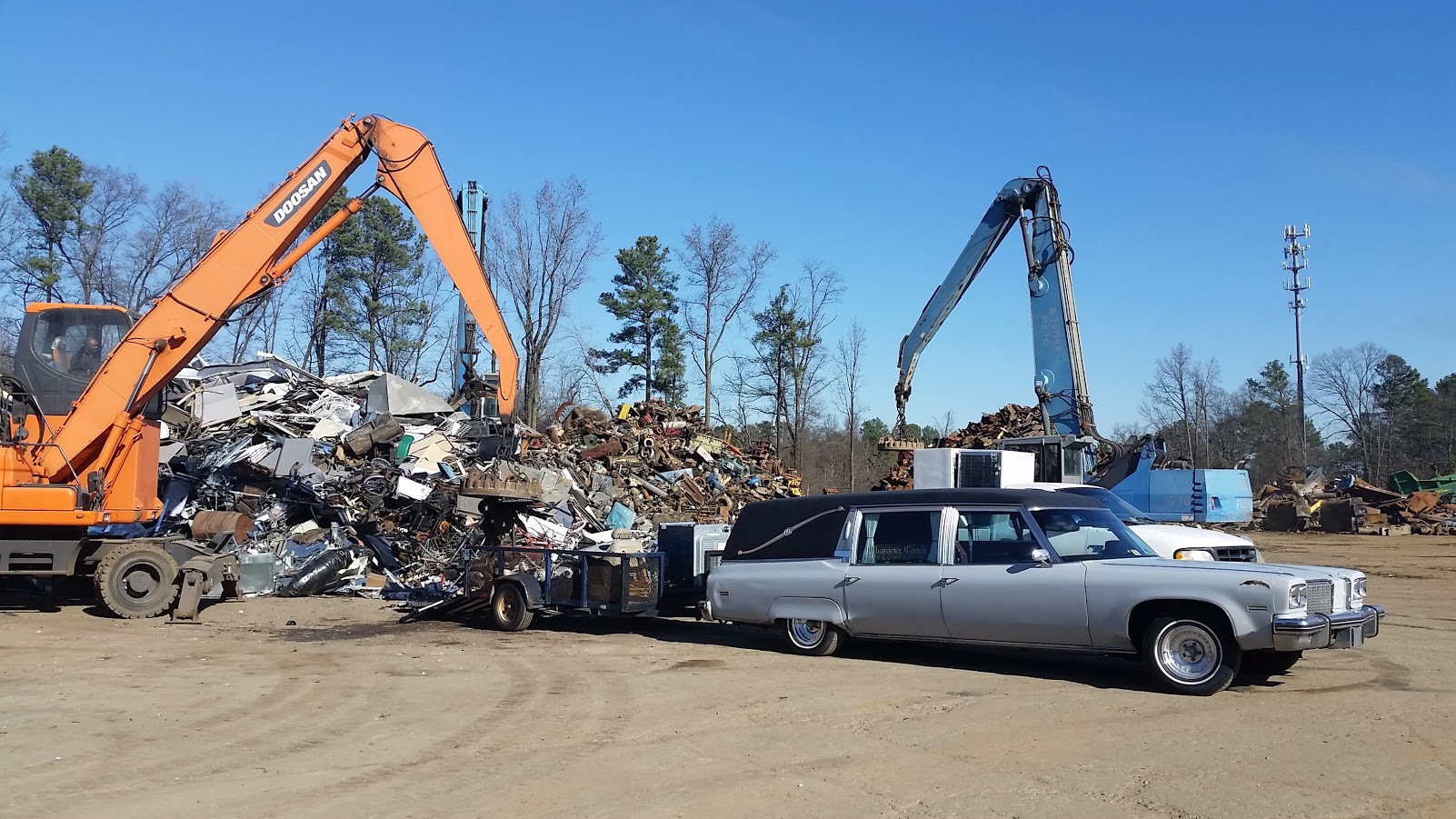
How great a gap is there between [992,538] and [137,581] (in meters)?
11.8

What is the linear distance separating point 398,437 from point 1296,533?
30.3 metres

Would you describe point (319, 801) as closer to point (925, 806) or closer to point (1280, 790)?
point (925, 806)

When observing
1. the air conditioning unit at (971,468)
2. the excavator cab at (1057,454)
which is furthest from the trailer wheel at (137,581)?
the excavator cab at (1057,454)

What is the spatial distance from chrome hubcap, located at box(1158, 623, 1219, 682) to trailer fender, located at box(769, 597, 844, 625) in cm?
317

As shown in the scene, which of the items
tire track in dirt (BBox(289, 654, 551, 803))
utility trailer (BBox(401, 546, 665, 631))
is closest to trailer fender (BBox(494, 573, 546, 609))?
utility trailer (BBox(401, 546, 665, 631))

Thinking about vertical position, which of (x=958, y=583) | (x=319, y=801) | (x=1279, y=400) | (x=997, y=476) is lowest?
(x=319, y=801)

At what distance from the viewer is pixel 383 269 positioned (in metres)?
49.7

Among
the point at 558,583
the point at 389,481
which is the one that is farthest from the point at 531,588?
the point at 389,481

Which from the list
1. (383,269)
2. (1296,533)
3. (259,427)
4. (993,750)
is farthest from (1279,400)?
(993,750)

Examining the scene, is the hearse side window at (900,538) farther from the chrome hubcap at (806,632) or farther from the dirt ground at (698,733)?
the dirt ground at (698,733)

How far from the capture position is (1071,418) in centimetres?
2275

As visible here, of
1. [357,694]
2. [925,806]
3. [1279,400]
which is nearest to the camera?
[925,806]

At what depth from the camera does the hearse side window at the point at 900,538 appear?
10.8 metres

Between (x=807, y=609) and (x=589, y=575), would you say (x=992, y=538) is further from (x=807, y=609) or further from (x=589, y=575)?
(x=589, y=575)
